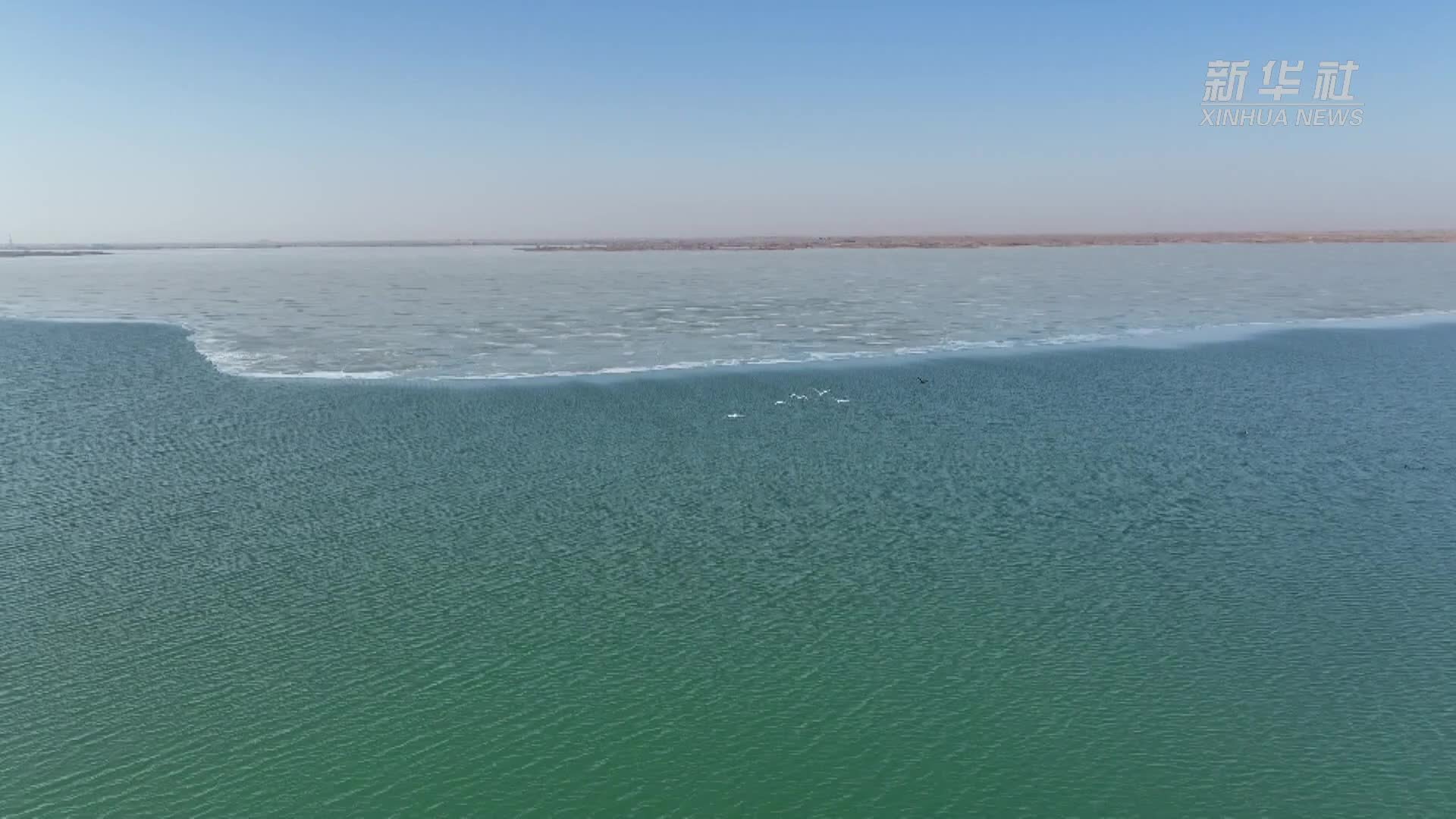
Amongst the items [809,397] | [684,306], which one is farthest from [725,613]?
[684,306]

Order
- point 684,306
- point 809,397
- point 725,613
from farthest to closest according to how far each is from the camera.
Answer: point 684,306
point 809,397
point 725,613

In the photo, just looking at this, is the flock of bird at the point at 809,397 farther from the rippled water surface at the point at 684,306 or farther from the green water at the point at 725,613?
the rippled water surface at the point at 684,306

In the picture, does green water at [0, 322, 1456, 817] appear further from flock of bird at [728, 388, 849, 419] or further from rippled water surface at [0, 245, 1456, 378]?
rippled water surface at [0, 245, 1456, 378]

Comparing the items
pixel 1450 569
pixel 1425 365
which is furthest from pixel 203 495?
pixel 1425 365

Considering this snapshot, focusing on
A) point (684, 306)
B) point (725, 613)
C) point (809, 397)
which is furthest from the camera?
point (684, 306)

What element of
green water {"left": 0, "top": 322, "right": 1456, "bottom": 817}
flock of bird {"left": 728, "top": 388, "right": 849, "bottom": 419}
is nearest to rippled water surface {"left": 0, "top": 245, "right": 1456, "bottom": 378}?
flock of bird {"left": 728, "top": 388, "right": 849, "bottom": 419}

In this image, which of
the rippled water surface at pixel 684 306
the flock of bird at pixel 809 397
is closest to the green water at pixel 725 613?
the flock of bird at pixel 809 397

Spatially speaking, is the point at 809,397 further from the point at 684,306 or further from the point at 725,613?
the point at 684,306
